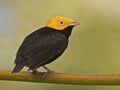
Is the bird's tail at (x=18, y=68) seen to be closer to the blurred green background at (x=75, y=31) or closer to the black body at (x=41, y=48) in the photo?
the black body at (x=41, y=48)

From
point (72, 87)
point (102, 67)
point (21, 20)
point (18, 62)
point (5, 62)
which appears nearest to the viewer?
point (18, 62)

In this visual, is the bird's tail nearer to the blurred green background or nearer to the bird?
the bird

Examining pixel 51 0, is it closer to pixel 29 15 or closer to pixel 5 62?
pixel 29 15

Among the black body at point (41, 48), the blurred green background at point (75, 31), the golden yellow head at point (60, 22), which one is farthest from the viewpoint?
the blurred green background at point (75, 31)

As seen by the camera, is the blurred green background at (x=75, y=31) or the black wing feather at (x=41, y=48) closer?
the black wing feather at (x=41, y=48)

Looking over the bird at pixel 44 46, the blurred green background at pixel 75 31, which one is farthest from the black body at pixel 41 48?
the blurred green background at pixel 75 31

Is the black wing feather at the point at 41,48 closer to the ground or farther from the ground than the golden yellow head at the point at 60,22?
closer to the ground

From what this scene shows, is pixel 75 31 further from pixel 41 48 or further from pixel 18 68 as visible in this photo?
pixel 18 68

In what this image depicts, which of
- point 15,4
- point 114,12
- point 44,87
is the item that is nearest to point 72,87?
point 44,87

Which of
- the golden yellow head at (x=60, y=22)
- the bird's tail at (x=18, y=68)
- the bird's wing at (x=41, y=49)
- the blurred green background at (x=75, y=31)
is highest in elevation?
the golden yellow head at (x=60, y=22)
